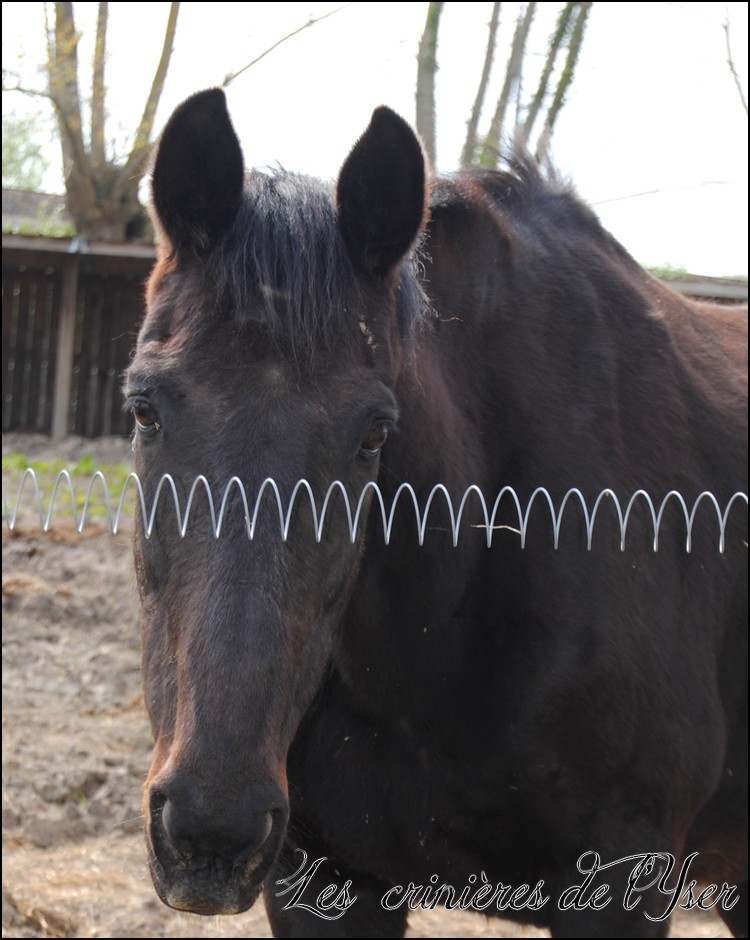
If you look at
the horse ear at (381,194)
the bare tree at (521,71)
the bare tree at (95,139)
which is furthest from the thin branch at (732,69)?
the horse ear at (381,194)

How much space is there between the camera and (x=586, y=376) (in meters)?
3.24

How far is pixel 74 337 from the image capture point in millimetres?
14844

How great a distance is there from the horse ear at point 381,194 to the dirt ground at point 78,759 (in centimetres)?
150

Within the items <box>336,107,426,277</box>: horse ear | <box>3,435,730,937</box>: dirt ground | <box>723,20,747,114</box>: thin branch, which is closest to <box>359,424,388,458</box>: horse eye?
<box>336,107,426,277</box>: horse ear

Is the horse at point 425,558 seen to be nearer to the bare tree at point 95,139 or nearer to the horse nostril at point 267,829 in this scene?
the horse nostril at point 267,829

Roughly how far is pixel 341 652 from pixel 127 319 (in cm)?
1333


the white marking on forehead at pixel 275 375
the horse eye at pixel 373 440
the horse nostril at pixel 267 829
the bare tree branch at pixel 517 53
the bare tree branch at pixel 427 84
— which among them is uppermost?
the bare tree branch at pixel 517 53

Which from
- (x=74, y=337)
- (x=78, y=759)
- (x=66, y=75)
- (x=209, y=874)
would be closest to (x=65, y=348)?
(x=74, y=337)

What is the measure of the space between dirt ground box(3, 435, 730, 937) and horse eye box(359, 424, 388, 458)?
4.73ft

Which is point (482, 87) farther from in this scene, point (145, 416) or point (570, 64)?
point (145, 416)

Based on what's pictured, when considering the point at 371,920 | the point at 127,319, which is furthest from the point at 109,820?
the point at 127,319

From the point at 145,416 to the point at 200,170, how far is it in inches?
24.5

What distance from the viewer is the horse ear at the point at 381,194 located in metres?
2.45

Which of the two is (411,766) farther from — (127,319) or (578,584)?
(127,319)
